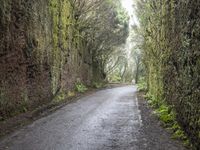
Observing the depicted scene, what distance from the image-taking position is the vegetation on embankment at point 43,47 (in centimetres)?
1341

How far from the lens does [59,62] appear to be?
2209cm

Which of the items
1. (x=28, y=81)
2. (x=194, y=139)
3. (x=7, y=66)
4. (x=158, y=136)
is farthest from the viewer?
(x=28, y=81)

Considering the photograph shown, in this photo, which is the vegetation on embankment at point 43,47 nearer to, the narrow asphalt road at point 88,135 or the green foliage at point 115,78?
the narrow asphalt road at point 88,135

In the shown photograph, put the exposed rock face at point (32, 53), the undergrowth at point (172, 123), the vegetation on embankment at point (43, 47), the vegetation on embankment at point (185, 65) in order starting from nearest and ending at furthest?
the vegetation on embankment at point (185, 65) → the undergrowth at point (172, 123) → the exposed rock face at point (32, 53) → the vegetation on embankment at point (43, 47)

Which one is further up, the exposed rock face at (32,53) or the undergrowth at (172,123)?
the exposed rock face at (32,53)

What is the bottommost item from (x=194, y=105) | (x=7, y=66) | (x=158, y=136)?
(x=158, y=136)

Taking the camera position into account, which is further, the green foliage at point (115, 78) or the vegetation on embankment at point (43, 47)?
the green foliage at point (115, 78)

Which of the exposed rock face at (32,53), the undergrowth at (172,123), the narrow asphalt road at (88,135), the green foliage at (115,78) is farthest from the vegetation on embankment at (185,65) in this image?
the green foliage at (115,78)

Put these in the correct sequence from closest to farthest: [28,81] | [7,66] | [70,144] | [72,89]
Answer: [70,144] < [7,66] < [28,81] < [72,89]

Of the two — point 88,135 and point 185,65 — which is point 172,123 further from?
point 88,135

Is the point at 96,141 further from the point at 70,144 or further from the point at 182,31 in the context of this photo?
the point at 182,31

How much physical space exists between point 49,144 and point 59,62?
1336 cm

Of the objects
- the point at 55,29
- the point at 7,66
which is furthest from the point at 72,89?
the point at 7,66

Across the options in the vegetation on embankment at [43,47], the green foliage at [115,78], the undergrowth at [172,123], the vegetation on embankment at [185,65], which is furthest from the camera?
the green foliage at [115,78]
